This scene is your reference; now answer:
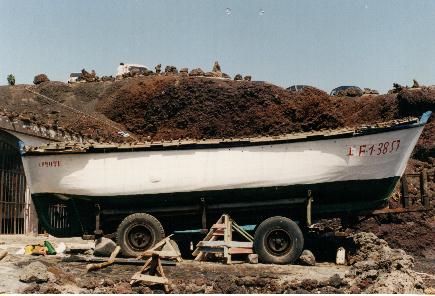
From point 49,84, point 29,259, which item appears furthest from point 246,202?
point 49,84

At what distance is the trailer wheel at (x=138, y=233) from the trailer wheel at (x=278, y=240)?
7.43ft

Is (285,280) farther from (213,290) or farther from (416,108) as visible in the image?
(416,108)

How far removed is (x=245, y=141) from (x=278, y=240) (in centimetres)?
230

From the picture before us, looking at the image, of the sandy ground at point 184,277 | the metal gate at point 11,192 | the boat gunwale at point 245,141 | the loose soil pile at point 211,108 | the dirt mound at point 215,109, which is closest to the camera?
the sandy ground at point 184,277

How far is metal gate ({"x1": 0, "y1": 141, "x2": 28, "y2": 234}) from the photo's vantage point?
612 inches

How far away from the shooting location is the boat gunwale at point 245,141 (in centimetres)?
1016

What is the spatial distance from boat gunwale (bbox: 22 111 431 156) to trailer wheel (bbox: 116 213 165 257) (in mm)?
1615

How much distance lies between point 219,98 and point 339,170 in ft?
75.9

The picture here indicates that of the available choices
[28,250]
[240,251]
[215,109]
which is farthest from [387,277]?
[215,109]

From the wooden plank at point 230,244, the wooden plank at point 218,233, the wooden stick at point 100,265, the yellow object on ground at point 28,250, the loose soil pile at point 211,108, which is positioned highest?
the loose soil pile at point 211,108

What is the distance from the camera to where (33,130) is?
15.9 m

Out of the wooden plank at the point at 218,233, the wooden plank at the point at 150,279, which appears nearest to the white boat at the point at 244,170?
the wooden plank at the point at 218,233

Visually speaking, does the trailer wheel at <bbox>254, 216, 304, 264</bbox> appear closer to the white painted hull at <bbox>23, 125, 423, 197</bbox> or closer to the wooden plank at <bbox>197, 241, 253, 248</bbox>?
the wooden plank at <bbox>197, 241, 253, 248</bbox>

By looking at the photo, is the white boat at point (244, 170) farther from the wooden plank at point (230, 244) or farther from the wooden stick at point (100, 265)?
the wooden stick at point (100, 265)
